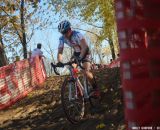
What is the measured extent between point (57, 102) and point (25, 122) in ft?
5.66

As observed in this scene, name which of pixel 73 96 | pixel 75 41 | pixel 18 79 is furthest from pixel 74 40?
pixel 18 79

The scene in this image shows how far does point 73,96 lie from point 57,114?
5.21ft

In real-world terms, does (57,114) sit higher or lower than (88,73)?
lower

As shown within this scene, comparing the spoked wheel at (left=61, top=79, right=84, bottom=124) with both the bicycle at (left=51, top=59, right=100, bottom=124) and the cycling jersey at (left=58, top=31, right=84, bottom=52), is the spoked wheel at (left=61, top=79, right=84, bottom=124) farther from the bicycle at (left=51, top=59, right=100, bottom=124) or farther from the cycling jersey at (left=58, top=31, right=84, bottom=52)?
the cycling jersey at (left=58, top=31, right=84, bottom=52)

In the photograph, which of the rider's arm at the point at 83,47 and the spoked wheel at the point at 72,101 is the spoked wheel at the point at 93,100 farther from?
the rider's arm at the point at 83,47

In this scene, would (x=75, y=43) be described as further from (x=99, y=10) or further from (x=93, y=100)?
(x=99, y=10)

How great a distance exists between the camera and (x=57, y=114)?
959 centimetres

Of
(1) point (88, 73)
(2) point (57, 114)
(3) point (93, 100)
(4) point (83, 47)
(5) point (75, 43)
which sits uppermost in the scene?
(5) point (75, 43)

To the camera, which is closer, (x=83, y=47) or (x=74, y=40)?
(x=83, y=47)

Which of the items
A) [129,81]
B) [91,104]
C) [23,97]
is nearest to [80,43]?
[91,104]

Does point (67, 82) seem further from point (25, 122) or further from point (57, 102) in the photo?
→ point (57, 102)

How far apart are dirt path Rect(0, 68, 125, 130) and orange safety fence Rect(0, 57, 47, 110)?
1147mm

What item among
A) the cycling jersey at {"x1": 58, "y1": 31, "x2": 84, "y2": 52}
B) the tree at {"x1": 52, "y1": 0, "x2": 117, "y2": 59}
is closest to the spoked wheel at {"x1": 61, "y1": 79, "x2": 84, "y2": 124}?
the cycling jersey at {"x1": 58, "y1": 31, "x2": 84, "y2": 52}

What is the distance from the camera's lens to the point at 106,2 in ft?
106
